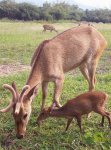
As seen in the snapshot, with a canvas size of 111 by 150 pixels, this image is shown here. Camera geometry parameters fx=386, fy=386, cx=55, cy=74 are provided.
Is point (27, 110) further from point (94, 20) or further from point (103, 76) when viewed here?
point (94, 20)

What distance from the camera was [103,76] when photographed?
11164mm

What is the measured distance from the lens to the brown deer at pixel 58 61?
607 cm

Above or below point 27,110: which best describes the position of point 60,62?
above

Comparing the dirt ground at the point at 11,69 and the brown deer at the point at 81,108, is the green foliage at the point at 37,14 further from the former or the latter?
the brown deer at the point at 81,108

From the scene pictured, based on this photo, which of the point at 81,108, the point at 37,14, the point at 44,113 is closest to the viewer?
the point at 81,108

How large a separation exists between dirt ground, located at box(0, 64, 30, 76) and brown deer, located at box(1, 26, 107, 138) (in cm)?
466

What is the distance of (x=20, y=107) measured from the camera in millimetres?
5949

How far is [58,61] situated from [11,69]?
19.8 feet

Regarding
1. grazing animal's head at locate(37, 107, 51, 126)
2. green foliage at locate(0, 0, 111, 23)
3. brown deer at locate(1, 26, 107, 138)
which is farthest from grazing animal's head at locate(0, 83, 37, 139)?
green foliage at locate(0, 0, 111, 23)

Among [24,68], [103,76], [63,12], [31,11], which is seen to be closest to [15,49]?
[24,68]

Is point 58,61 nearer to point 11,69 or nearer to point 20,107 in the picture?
point 20,107

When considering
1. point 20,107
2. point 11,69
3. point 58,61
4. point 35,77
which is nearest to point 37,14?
point 11,69

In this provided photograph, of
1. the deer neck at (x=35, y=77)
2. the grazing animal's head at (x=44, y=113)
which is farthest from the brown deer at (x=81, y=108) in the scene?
the deer neck at (x=35, y=77)

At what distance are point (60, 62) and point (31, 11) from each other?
4918cm
